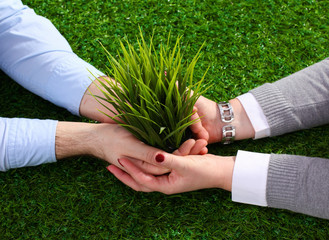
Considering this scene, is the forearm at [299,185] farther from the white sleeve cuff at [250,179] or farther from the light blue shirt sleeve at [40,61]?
the light blue shirt sleeve at [40,61]

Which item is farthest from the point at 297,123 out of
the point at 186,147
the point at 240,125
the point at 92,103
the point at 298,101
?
the point at 92,103

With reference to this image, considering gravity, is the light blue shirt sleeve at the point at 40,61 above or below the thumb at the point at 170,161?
above

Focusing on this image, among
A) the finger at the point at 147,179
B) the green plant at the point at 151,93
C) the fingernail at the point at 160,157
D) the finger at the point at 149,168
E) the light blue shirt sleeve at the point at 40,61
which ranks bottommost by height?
the finger at the point at 147,179

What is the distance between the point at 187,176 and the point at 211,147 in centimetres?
21

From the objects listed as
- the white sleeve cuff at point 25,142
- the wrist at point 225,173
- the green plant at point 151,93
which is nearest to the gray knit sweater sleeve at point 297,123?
the wrist at point 225,173

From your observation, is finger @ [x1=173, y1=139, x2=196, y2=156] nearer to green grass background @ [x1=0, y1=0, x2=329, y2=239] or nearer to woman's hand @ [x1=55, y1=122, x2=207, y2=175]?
woman's hand @ [x1=55, y1=122, x2=207, y2=175]

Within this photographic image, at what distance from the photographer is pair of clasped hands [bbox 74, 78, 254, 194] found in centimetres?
102

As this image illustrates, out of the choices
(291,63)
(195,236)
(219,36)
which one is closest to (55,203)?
(195,236)

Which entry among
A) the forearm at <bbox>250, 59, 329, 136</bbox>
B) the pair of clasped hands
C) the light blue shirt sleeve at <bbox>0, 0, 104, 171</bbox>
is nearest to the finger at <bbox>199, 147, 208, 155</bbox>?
the pair of clasped hands

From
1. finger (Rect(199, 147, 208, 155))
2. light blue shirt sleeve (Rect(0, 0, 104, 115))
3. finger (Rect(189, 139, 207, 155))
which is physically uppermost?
light blue shirt sleeve (Rect(0, 0, 104, 115))

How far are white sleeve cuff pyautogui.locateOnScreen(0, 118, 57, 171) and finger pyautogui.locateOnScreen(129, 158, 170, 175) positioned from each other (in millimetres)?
284

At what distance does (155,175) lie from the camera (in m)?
1.12

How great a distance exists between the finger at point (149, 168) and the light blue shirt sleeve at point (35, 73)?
284mm

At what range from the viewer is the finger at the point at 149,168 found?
105cm
